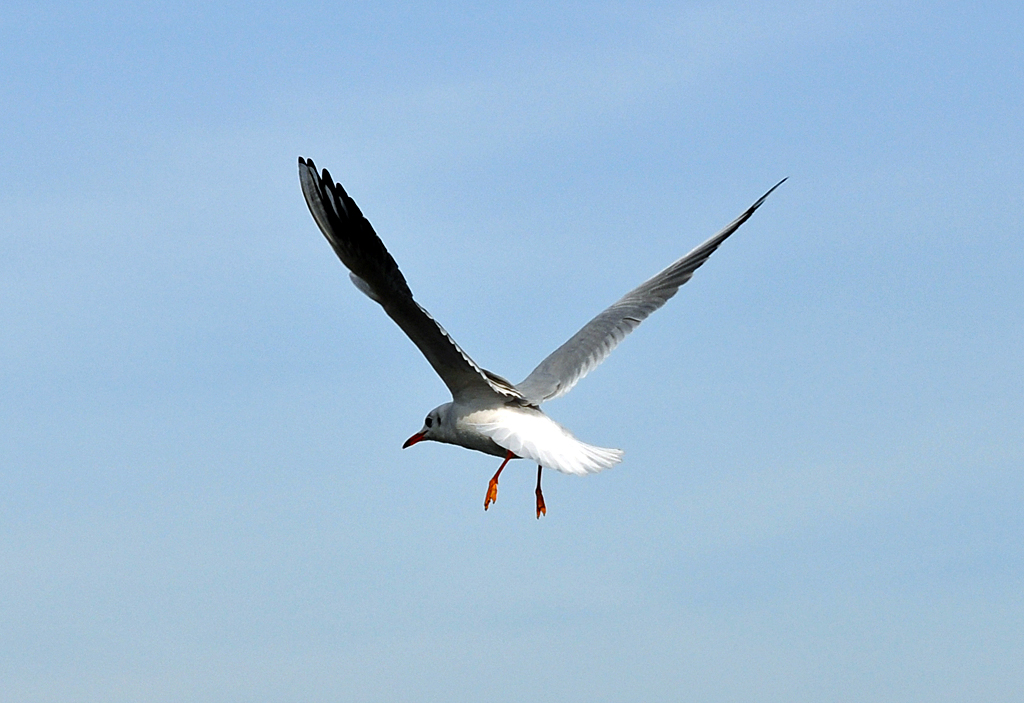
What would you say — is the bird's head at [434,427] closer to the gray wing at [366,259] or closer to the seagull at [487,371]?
the seagull at [487,371]

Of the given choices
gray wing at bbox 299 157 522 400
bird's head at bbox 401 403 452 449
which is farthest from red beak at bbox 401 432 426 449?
gray wing at bbox 299 157 522 400

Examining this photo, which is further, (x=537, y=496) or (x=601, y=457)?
(x=537, y=496)

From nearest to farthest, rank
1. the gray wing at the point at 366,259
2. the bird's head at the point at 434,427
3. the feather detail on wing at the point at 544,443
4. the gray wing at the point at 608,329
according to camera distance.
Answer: the gray wing at the point at 366,259, the feather detail on wing at the point at 544,443, the bird's head at the point at 434,427, the gray wing at the point at 608,329

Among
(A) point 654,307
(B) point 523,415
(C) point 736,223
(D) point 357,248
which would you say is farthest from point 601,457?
(C) point 736,223

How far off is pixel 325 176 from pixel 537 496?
3299 millimetres

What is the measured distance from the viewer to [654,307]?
46.9 feet

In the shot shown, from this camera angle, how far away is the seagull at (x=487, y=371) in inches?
426

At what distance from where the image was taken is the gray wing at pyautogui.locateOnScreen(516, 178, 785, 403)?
1311 centimetres

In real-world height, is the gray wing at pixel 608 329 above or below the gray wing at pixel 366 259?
above

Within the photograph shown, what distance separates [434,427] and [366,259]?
7.34ft

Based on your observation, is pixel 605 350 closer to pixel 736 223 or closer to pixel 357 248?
pixel 736 223

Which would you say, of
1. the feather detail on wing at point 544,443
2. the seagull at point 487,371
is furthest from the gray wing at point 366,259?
the feather detail on wing at point 544,443

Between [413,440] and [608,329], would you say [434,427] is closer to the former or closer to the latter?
[413,440]

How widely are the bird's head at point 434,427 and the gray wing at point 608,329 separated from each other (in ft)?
2.21
